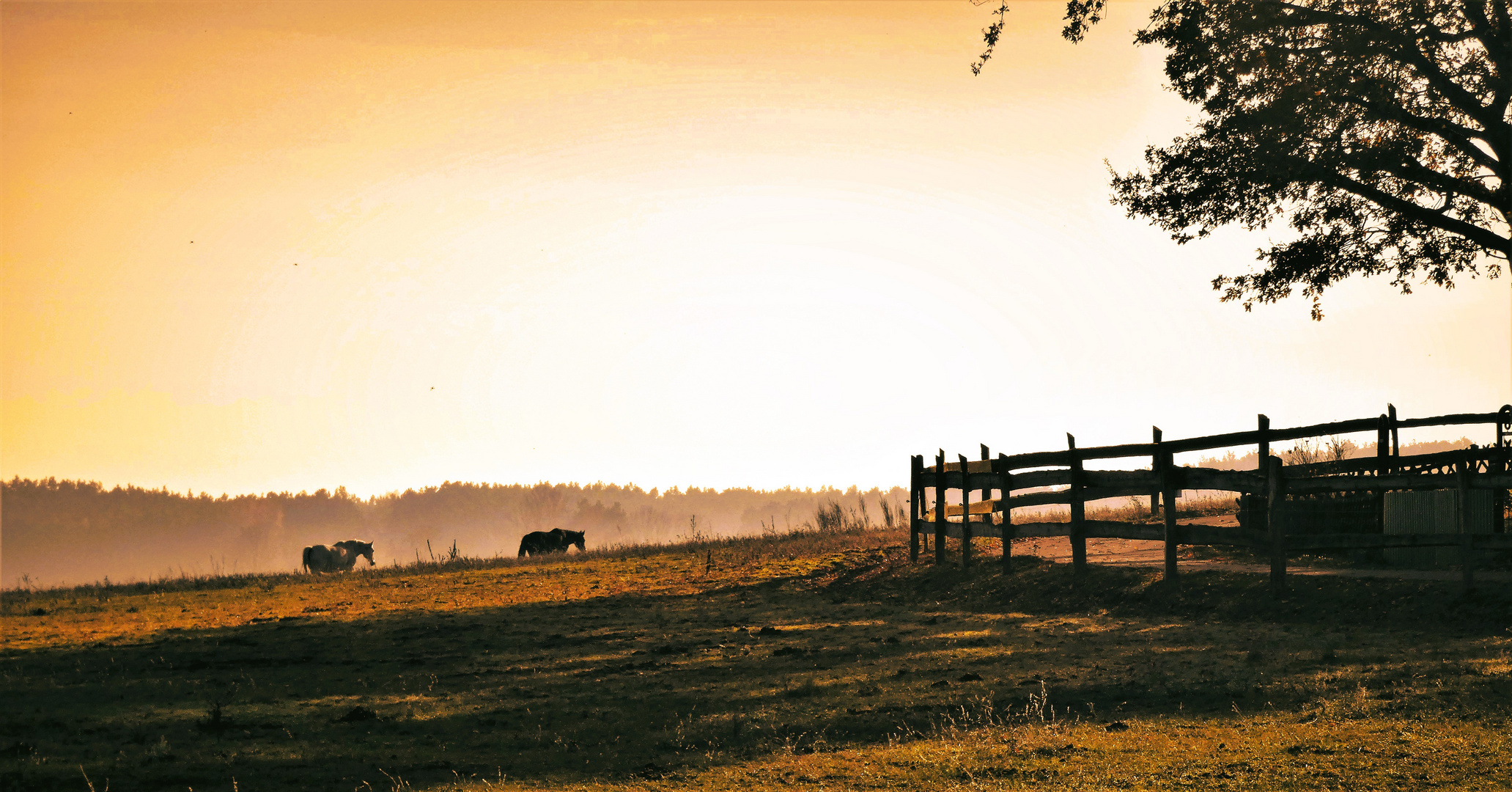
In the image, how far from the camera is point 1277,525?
50.3 feet

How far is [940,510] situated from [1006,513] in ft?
11.0

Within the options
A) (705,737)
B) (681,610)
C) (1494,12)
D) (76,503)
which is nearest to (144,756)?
(705,737)

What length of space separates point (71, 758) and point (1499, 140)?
915 inches

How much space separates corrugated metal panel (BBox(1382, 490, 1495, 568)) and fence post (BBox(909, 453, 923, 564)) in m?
9.64

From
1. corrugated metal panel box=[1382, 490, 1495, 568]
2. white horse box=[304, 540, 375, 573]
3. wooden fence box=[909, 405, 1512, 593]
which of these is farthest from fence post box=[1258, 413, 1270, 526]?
white horse box=[304, 540, 375, 573]

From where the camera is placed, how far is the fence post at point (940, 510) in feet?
75.4

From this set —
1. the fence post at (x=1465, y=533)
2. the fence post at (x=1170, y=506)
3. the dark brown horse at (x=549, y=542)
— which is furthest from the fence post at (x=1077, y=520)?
the dark brown horse at (x=549, y=542)

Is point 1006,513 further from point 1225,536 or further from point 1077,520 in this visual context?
point 1225,536

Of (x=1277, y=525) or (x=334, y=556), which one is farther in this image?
(x=334, y=556)

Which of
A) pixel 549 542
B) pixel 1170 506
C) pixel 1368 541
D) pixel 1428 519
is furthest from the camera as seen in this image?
pixel 549 542

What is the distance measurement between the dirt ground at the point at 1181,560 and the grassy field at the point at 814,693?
2.73 feet

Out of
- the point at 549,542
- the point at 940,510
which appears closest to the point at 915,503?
the point at 940,510

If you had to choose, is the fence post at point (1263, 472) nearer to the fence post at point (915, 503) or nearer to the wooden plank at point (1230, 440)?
the wooden plank at point (1230, 440)

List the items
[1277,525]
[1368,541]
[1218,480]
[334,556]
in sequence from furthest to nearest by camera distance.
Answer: [334,556], [1218,480], [1277,525], [1368,541]
